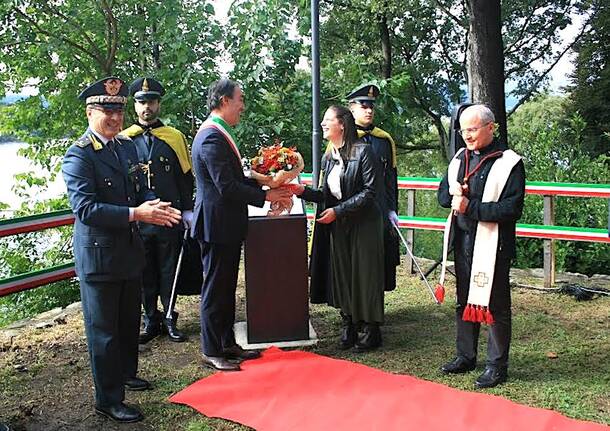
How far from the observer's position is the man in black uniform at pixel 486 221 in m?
3.96

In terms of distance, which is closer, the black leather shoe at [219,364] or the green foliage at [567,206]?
the black leather shoe at [219,364]

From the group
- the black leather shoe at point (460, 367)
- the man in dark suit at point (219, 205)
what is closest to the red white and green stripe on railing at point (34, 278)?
the man in dark suit at point (219, 205)

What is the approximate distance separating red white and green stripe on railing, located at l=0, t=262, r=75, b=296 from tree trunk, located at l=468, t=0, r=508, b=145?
4824 millimetres

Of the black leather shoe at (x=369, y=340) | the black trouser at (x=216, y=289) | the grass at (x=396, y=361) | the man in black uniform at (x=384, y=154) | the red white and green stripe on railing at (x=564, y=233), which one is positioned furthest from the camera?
the red white and green stripe on railing at (x=564, y=233)

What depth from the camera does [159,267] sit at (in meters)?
5.18

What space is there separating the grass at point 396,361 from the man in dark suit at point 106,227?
36 centimetres

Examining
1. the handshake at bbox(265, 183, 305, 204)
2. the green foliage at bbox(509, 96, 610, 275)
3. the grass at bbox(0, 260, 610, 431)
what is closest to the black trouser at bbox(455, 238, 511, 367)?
the grass at bbox(0, 260, 610, 431)

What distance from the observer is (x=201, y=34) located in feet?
25.6

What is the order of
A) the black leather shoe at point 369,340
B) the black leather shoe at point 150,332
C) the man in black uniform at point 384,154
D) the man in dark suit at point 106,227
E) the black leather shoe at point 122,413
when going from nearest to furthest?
the man in dark suit at point 106,227
the black leather shoe at point 122,413
the black leather shoe at point 369,340
the black leather shoe at point 150,332
the man in black uniform at point 384,154

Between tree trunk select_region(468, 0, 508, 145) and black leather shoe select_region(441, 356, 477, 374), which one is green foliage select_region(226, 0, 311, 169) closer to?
tree trunk select_region(468, 0, 508, 145)

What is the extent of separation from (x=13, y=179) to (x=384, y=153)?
4.75 metres

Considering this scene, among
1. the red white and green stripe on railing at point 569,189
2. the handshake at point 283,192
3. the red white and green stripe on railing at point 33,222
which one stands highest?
the handshake at point 283,192

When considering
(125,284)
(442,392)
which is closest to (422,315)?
(442,392)

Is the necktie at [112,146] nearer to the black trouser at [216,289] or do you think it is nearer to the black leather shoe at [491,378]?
the black trouser at [216,289]
